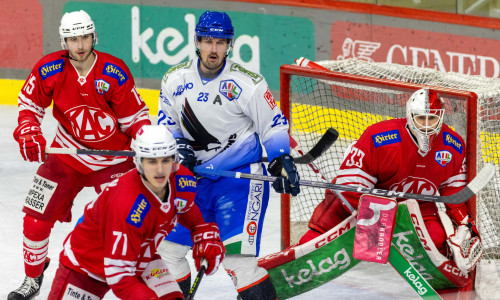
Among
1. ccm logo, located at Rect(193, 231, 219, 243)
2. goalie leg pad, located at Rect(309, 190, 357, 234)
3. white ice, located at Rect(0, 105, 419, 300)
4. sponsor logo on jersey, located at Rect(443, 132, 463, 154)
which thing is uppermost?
sponsor logo on jersey, located at Rect(443, 132, 463, 154)

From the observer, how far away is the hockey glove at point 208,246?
13.2ft

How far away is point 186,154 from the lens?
454 cm

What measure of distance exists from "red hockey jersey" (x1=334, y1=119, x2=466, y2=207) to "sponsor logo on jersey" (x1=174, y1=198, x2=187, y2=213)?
3.56ft

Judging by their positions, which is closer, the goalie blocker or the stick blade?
the goalie blocker

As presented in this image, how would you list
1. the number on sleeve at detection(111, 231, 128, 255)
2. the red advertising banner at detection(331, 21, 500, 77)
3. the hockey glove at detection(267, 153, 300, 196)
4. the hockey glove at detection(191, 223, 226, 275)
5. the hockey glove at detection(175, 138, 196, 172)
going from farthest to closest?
the red advertising banner at detection(331, 21, 500, 77), the hockey glove at detection(175, 138, 196, 172), the hockey glove at detection(267, 153, 300, 196), the hockey glove at detection(191, 223, 226, 275), the number on sleeve at detection(111, 231, 128, 255)

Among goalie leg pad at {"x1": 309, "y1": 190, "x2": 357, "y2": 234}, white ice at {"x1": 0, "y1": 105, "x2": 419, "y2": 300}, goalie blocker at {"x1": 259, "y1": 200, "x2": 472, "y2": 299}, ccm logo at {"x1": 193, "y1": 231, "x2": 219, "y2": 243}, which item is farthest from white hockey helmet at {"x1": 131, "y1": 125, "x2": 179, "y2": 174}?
white ice at {"x1": 0, "y1": 105, "x2": 419, "y2": 300}

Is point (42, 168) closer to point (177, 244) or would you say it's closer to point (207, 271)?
point (177, 244)

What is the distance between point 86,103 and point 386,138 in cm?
128

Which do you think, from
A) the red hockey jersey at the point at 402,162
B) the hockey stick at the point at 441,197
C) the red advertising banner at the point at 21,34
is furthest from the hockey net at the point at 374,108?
the red advertising banner at the point at 21,34

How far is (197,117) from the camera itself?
4.55m

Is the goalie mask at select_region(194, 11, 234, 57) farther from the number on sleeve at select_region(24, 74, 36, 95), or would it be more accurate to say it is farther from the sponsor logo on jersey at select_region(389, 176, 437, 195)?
the sponsor logo on jersey at select_region(389, 176, 437, 195)

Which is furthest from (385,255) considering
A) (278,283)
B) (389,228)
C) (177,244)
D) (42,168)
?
(42,168)

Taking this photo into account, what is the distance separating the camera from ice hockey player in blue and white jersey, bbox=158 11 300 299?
4.43 m

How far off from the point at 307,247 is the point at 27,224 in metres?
1.20
